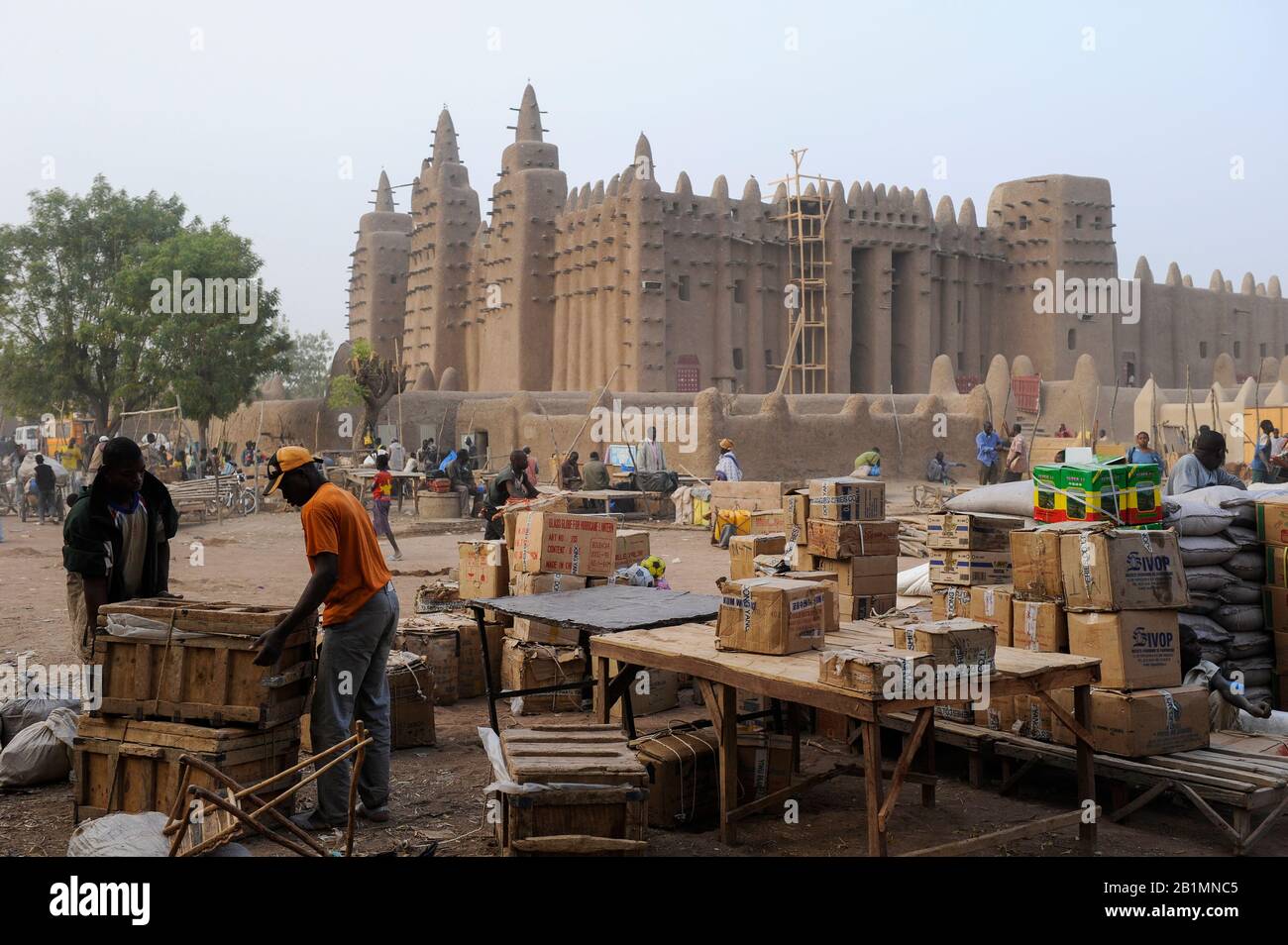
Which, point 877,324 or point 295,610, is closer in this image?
point 295,610

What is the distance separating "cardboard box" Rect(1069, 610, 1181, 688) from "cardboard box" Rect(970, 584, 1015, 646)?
0.39 metres

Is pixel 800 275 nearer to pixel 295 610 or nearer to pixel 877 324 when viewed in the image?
pixel 877 324

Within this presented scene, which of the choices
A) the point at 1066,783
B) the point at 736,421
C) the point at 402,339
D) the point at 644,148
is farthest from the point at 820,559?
the point at 402,339

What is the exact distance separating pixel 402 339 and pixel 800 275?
2240 centimetres

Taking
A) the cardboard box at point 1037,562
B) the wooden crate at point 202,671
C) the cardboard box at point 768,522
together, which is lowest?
the wooden crate at point 202,671

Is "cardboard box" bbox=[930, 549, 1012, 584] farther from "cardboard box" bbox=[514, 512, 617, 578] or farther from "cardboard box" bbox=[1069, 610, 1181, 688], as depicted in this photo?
"cardboard box" bbox=[514, 512, 617, 578]

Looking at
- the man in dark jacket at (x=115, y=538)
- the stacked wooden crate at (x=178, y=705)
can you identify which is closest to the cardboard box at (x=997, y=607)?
the stacked wooden crate at (x=178, y=705)

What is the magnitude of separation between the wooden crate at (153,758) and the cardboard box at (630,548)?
179 inches

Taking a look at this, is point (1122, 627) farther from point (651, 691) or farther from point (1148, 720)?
point (651, 691)

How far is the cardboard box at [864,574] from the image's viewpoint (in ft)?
28.5

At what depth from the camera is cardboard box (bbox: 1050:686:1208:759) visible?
21.2 feet

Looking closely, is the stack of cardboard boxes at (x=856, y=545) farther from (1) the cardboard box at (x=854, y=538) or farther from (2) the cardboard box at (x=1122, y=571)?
(2) the cardboard box at (x=1122, y=571)

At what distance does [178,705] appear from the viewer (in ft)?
19.9

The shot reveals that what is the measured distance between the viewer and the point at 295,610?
596 cm
